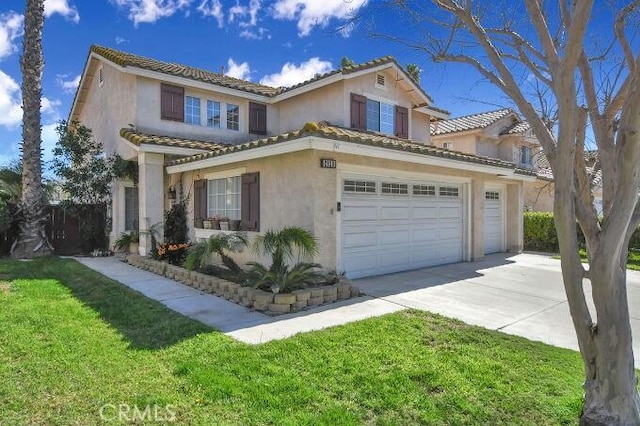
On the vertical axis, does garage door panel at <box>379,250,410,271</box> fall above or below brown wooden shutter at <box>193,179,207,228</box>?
below

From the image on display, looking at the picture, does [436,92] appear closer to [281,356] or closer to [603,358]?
[603,358]

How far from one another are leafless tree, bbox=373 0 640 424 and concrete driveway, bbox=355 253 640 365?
2.52m

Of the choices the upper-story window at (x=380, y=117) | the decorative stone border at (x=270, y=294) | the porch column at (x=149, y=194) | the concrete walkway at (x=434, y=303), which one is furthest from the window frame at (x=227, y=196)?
the upper-story window at (x=380, y=117)

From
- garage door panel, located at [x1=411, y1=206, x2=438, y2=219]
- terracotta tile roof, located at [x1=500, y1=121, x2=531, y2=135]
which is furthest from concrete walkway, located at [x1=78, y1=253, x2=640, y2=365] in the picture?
terracotta tile roof, located at [x1=500, y1=121, x2=531, y2=135]

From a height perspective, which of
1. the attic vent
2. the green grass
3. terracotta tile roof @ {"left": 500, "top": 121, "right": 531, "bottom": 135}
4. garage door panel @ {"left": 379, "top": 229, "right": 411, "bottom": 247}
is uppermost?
the attic vent

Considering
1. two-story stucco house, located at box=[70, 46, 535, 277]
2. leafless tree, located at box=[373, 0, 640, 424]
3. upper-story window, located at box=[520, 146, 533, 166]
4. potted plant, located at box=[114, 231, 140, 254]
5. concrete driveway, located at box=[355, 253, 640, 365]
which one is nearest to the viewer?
leafless tree, located at box=[373, 0, 640, 424]

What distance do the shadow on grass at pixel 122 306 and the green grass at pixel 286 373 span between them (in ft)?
0.16

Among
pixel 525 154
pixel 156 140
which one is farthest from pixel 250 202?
pixel 525 154

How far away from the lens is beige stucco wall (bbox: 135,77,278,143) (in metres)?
14.6

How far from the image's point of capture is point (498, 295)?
8883 mm

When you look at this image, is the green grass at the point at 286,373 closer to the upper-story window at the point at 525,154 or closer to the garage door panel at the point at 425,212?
the garage door panel at the point at 425,212

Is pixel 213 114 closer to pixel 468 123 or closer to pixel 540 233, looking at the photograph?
pixel 540 233

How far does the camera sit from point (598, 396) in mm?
3551

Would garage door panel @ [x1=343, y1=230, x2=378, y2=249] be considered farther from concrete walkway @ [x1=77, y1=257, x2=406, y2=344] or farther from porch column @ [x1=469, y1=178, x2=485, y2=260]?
porch column @ [x1=469, y1=178, x2=485, y2=260]
